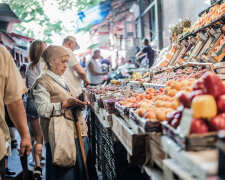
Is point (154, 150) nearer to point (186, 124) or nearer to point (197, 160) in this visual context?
point (186, 124)

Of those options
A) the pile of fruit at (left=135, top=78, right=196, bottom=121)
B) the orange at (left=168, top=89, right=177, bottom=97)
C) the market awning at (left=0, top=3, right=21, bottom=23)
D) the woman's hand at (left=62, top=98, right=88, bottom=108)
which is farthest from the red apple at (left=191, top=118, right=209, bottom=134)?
the market awning at (left=0, top=3, right=21, bottom=23)

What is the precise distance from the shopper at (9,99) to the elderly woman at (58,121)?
0.86 meters

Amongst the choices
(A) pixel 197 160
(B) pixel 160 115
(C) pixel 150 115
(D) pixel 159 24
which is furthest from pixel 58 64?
(D) pixel 159 24

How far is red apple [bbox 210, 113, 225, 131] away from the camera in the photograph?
1.45 m

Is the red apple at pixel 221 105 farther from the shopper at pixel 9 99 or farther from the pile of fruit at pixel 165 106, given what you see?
the shopper at pixel 9 99

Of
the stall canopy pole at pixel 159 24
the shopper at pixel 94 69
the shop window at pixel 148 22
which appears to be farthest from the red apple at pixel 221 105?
the shop window at pixel 148 22

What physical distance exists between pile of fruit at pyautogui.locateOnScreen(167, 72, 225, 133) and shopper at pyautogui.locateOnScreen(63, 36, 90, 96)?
3636mm

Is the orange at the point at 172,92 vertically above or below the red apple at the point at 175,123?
above

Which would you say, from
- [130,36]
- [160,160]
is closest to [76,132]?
[160,160]

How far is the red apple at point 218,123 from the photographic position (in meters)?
1.45

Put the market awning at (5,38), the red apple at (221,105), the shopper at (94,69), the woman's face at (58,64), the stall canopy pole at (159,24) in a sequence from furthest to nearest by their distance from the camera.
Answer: the stall canopy pole at (159,24)
the market awning at (5,38)
the shopper at (94,69)
the woman's face at (58,64)
the red apple at (221,105)

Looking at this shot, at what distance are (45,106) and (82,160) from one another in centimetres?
78

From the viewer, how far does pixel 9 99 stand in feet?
7.51

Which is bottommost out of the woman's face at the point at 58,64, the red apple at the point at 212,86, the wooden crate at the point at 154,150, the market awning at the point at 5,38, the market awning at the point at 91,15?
the wooden crate at the point at 154,150
